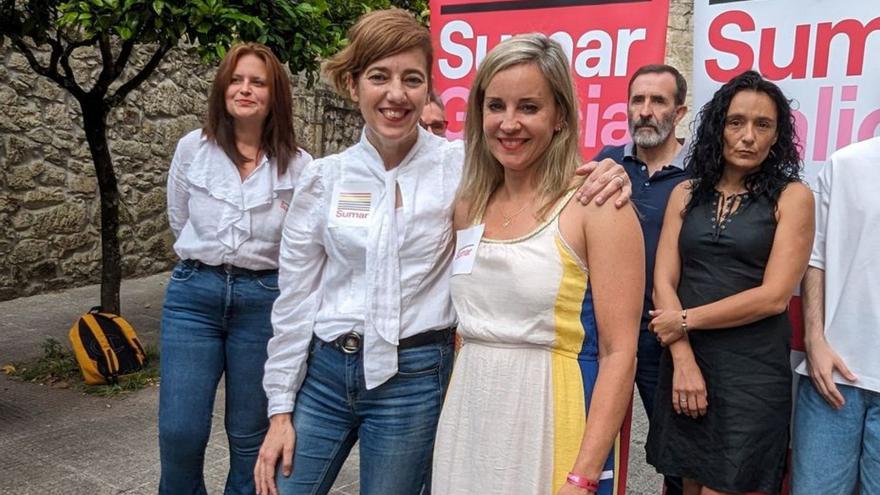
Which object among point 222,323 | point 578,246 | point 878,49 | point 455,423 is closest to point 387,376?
point 455,423

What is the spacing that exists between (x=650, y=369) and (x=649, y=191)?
2.29 feet

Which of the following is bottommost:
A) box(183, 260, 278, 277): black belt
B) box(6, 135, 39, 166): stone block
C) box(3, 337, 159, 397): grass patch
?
box(3, 337, 159, 397): grass patch

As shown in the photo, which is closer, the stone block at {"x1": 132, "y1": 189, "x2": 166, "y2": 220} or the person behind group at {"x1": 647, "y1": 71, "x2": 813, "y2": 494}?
the person behind group at {"x1": 647, "y1": 71, "x2": 813, "y2": 494}

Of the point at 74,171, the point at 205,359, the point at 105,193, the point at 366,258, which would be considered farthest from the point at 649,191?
the point at 74,171

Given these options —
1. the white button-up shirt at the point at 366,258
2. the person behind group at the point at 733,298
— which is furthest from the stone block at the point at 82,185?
the person behind group at the point at 733,298

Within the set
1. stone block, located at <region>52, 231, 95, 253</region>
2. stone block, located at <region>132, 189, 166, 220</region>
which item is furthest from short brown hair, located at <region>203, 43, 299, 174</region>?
stone block, located at <region>132, 189, 166, 220</region>

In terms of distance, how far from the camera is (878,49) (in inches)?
101

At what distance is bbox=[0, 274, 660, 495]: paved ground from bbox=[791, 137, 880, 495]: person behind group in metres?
1.50

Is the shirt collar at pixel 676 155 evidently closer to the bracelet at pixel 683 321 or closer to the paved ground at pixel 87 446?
the bracelet at pixel 683 321

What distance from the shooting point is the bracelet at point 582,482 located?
1738 mm

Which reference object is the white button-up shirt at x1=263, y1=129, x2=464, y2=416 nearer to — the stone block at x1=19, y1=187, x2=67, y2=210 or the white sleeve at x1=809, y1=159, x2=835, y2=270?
the white sleeve at x1=809, y1=159, x2=835, y2=270

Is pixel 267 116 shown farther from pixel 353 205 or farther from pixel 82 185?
pixel 82 185

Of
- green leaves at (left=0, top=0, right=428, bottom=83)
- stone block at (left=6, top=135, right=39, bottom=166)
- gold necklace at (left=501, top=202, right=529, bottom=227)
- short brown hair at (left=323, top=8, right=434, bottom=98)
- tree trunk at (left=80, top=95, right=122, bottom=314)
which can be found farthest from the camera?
stone block at (left=6, top=135, right=39, bottom=166)

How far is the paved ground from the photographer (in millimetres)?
3793
